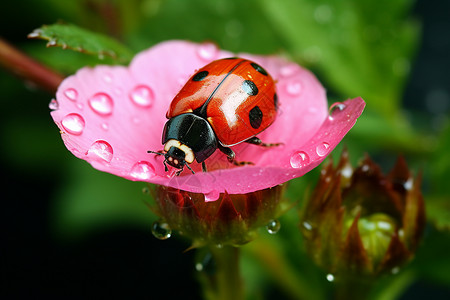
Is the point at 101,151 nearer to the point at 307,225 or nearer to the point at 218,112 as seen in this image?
the point at 218,112

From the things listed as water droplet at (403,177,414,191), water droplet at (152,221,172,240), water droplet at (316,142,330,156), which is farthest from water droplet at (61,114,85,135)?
water droplet at (403,177,414,191)

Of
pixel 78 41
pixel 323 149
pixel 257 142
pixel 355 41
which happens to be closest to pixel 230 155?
pixel 257 142

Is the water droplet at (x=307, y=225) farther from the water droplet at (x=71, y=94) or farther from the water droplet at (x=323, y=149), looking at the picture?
the water droplet at (x=71, y=94)

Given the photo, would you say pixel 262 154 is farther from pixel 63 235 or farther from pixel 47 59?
pixel 63 235

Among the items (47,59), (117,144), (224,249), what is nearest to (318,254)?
(224,249)

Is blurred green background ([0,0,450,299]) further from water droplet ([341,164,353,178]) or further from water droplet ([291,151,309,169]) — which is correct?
water droplet ([291,151,309,169])

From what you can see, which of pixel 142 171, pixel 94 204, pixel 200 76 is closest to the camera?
pixel 142 171

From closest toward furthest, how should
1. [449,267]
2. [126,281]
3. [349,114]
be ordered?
[349,114]
[449,267]
[126,281]
